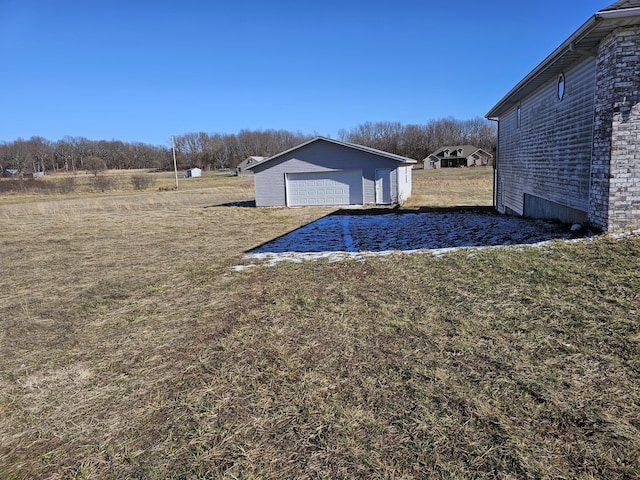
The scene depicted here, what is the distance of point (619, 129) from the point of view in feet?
20.6

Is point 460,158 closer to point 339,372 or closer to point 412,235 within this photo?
point 412,235

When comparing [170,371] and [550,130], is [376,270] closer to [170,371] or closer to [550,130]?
[170,371]

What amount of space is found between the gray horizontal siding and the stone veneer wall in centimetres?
59

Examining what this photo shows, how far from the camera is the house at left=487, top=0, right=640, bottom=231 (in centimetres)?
614

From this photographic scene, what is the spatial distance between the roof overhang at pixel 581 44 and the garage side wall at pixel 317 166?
9.50 metres

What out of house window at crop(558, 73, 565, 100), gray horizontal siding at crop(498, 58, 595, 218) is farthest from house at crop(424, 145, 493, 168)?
house window at crop(558, 73, 565, 100)

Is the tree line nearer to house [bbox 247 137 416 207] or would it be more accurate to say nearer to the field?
house [bbox 247 137 416 207]

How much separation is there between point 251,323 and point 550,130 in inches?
342

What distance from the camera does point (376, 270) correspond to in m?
6.48

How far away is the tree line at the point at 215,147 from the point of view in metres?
84.8

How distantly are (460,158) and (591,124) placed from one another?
7236cm

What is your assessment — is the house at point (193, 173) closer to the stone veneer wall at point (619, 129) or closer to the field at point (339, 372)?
the field at point (339, 372)

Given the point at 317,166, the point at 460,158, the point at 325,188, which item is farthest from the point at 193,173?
the point at 325,188

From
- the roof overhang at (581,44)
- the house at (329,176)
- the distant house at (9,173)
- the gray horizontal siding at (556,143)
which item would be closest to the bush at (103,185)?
the house at (329,176)
